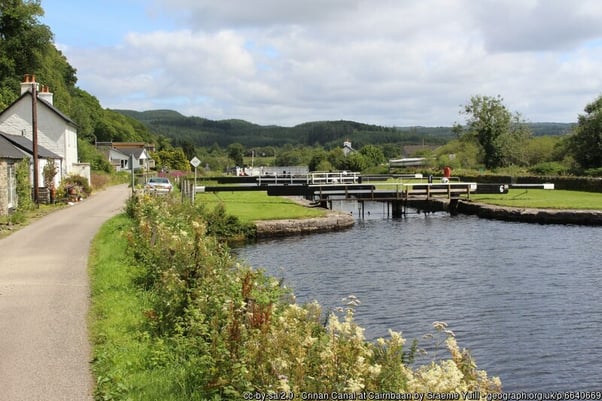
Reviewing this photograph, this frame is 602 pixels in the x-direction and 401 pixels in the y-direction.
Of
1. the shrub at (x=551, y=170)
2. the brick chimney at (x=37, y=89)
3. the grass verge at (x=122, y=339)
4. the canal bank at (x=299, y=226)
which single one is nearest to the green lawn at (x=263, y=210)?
the canal bank at (x=299, y=226)

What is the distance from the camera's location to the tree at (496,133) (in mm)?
88688

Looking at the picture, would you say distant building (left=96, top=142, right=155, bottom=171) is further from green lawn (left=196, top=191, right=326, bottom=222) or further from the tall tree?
green lawn (left=196, top=191, right=326, bottom=222)

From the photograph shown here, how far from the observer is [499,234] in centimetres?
3491

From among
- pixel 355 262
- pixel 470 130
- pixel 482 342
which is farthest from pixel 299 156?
pixel 482 342

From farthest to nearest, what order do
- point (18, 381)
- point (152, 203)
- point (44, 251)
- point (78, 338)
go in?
1. point (152, 203)
2. point (44, 251)
3. point (78, 338)
4. point (18, 381)

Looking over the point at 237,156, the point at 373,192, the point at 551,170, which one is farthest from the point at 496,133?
the point at 237,156

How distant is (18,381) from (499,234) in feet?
98.2

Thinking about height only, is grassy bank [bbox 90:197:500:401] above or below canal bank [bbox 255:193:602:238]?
above

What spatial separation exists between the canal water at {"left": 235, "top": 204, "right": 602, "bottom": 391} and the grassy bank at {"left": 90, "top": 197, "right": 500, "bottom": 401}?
192 centimetres

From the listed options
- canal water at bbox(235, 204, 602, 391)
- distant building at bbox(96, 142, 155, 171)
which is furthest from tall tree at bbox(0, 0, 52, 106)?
canal water at bbox(235, 204, 602, 391)

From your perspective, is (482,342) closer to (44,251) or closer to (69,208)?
(44,251)

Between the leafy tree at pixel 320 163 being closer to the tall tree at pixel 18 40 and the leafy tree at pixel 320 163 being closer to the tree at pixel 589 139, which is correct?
the tree at pixel 589 139

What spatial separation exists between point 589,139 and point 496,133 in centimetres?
2380

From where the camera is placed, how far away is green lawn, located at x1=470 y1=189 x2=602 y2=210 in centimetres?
4297
